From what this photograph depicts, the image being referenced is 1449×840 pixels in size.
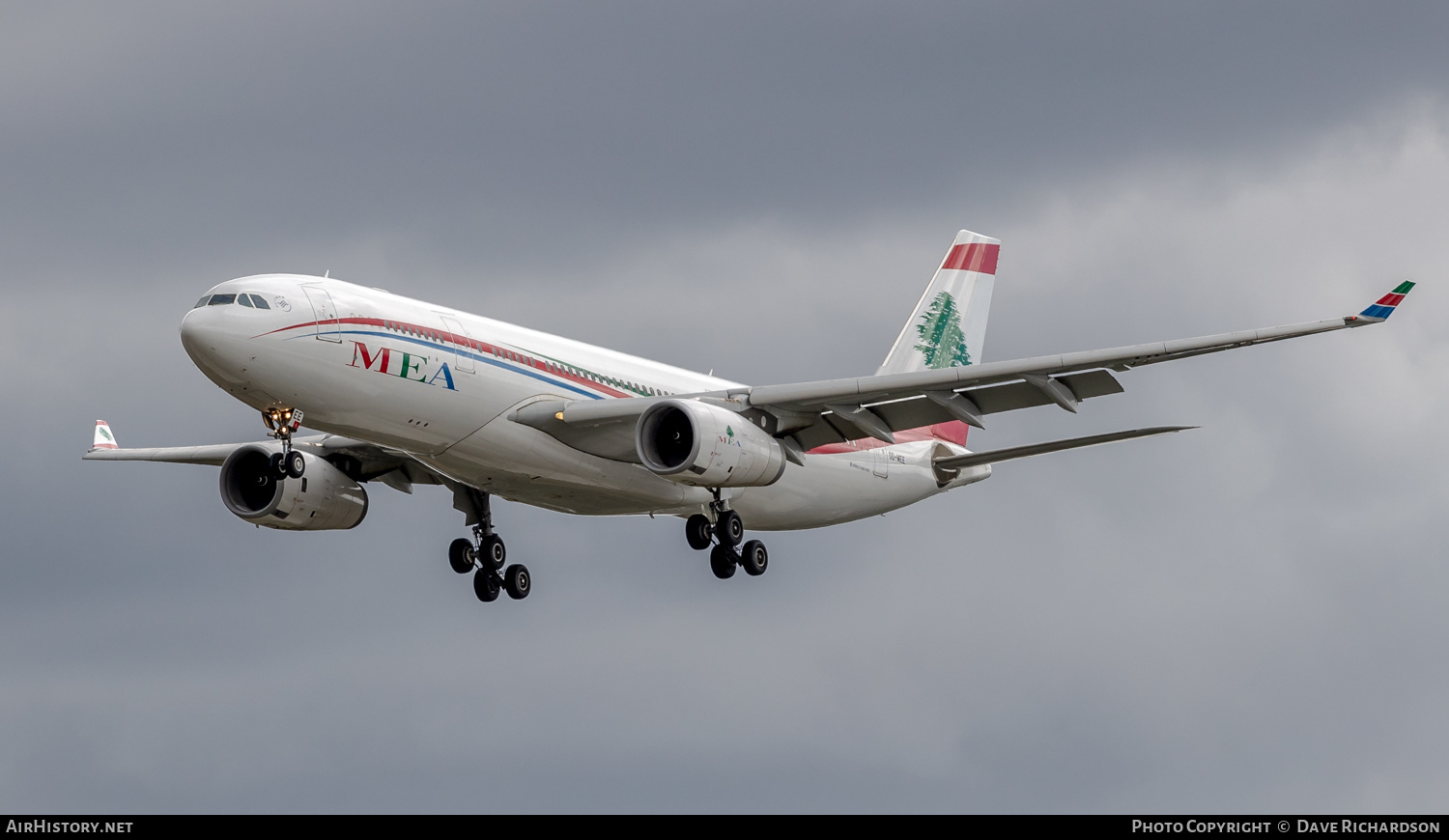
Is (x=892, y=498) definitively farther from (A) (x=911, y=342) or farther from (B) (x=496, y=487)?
(B) (x=496, y=487)

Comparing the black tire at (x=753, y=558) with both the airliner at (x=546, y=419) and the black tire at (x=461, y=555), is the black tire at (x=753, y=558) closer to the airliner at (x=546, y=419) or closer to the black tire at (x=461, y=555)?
the airliner at (x=546, y=419)

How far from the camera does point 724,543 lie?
3988 cm

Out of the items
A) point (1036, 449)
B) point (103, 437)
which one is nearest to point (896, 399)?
point (1036, 449)

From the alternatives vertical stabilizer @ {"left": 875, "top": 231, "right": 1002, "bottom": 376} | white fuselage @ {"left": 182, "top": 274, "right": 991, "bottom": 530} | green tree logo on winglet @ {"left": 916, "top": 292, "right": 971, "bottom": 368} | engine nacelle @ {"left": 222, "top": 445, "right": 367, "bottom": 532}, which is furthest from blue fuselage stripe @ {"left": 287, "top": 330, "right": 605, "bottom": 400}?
green tree logo on winglet @ {"left": 916, "top": 292, "right": 971, "bottom": 368}

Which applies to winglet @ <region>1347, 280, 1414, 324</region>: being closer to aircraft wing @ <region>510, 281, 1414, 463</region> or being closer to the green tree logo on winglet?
aircraft wing @ <region>510, 281, 1414, 463</region>

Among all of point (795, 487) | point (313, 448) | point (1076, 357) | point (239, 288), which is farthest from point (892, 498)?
point (239, 288)

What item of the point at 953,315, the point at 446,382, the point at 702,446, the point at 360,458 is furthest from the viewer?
the point at 953,315

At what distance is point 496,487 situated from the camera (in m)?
38.7

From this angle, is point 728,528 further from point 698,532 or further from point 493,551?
point 493,551

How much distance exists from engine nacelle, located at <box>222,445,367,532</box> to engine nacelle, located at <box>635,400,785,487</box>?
7989 mm

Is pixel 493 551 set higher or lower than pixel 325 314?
lower

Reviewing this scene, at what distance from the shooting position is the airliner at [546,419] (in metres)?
33.6

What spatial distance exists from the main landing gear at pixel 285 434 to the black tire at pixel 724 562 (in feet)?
31.5

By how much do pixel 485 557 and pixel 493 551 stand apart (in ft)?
0.74
